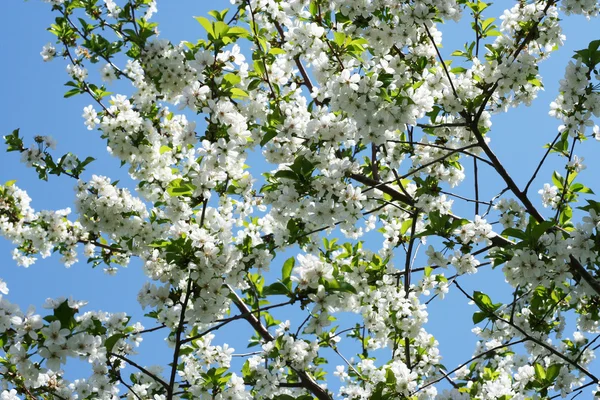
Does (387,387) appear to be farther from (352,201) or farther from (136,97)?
(136,97)

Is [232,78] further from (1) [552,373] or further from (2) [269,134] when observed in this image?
(1) [552,373]

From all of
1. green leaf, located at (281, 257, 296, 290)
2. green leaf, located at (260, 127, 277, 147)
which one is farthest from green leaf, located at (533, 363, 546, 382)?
green leaf, located at (260, 127, 277, 147)

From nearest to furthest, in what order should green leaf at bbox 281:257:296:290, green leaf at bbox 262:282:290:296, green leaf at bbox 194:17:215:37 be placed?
green leaf at bbox 262:282:290:296 → green leaf at bbox 281:257:296:290 → green leaf at bbox 194:17:215:37

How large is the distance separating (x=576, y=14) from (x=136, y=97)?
402 centimetres

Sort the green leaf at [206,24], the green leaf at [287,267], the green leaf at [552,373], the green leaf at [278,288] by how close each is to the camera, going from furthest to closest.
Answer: the green leaf at [552,373] → the green leaf at [206,24] → the green leaf at [287,267] → the green leaf at [278,288]

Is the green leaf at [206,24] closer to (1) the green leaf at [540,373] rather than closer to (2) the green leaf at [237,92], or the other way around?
(2) the green leaf at [237,92]

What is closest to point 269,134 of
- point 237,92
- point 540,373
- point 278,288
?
point 237,92

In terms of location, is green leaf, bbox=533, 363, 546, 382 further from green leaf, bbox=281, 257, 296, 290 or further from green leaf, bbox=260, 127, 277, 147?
green leaf, bbox=260, 127, 277, 147

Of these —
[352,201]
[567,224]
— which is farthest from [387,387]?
[567,224]

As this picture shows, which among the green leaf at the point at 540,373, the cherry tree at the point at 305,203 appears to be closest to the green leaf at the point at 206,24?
the cherry tree at the point at 305,203

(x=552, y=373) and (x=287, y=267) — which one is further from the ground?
(x=287, y=267)

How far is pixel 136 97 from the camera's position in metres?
5.68

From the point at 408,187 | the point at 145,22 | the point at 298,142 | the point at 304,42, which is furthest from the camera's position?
the point at 408,187

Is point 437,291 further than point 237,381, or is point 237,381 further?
point 437,291
